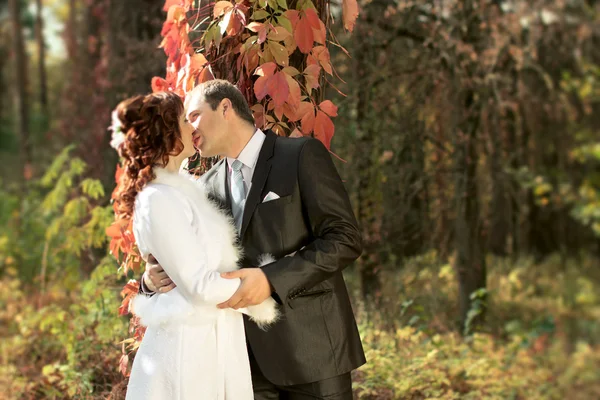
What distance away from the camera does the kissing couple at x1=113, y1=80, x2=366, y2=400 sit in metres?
2.56

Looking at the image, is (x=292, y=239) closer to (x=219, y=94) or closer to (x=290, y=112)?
(x=219, y=94)

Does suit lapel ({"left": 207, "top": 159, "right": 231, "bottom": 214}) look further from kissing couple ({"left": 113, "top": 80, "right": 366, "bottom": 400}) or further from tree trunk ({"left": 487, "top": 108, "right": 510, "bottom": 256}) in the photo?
tree trunk ({"left": 487, "top": 108, "right": 510, "bottom": 256})

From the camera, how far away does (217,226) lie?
2.66m

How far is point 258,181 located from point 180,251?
17.9 inches

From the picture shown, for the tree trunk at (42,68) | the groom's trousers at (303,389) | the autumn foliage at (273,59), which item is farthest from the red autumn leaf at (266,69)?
the tree trunk at (42,68)

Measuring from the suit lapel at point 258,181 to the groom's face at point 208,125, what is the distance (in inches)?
6.2

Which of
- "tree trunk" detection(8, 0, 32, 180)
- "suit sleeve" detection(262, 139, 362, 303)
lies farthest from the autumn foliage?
"tree trunk" detection(8, 0, 32, 180)

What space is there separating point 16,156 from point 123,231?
29.8 m

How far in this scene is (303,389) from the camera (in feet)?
9.18

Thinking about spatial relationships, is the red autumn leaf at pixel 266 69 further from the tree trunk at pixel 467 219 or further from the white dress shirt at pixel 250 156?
the tree trunk at pixel 467 219

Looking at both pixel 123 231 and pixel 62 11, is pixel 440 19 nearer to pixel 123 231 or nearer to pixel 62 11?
pixel 123 231

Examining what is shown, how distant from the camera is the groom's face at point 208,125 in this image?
9.10ft

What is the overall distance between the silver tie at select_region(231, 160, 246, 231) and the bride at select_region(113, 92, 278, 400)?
0.18 metres

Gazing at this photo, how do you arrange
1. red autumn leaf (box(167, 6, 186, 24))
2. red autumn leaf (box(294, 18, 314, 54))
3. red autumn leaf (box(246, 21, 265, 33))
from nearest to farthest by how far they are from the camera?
red autumn leaf (box(246, 21, 265, 33)) → red autumn leaf (box(294, 18, 314, 54)) → red autumn leaf (box(167, 6, 186, 24))
